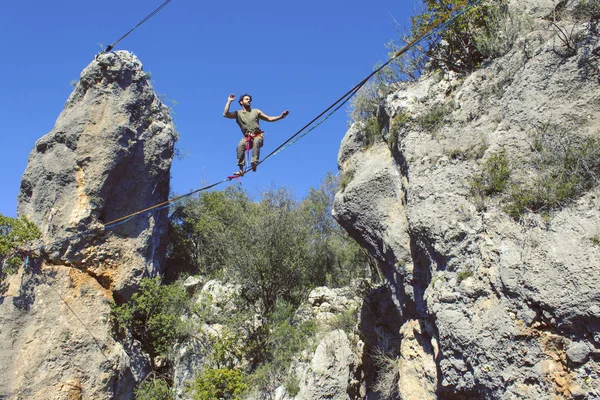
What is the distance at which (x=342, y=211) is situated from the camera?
10.6 meters

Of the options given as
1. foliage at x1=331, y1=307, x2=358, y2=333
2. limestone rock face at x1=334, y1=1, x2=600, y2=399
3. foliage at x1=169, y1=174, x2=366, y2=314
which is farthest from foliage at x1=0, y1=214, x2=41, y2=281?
limestone rock face at x1=334, y1=1, x2=600, y2=399

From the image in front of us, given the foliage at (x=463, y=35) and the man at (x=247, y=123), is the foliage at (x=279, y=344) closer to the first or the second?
the man at (x=247, y=123)

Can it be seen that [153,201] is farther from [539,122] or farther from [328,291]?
[539,122]

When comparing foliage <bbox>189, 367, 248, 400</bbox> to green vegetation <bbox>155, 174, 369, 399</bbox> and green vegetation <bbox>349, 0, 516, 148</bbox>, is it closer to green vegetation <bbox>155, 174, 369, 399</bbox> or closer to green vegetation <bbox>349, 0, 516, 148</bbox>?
green vegetation <bbox>155, 174, 369, 399</bbox>

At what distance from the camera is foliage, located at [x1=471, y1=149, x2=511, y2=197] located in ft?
25.0

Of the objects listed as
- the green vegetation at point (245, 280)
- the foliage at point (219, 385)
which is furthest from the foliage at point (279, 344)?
the foliage at point (219, 385)

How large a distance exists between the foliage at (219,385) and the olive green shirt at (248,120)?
6.69 metres

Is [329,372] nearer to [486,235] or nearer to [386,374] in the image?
[386,374]

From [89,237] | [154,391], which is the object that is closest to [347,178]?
[89,237]

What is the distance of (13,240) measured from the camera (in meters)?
13.6

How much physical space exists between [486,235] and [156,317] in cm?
1074

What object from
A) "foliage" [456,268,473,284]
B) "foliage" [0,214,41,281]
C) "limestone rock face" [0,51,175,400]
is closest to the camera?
"foliage" [456,268,473,284]

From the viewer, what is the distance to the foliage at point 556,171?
6.85 metres

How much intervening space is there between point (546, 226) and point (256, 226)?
11255mm
